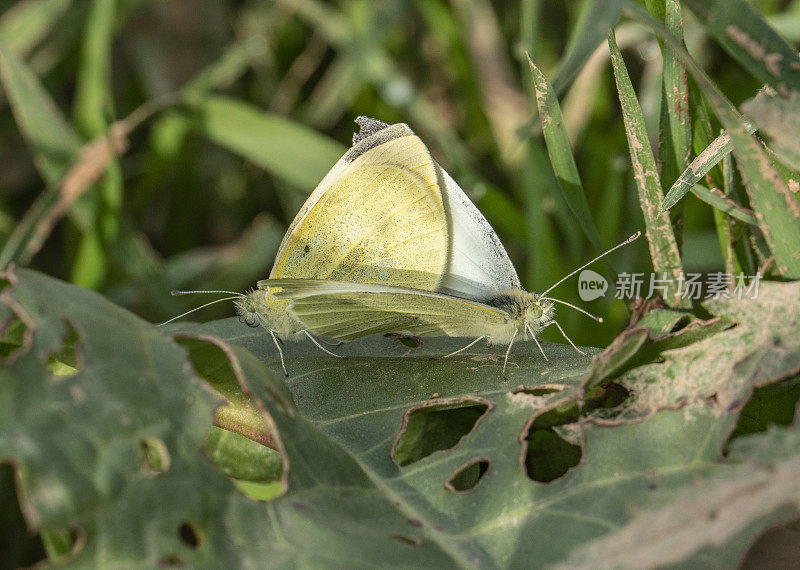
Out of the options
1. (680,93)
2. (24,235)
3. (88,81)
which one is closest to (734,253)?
(680,93)

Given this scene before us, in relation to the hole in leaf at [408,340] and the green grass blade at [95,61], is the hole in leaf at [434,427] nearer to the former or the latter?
the hole in leaf at [408,340]

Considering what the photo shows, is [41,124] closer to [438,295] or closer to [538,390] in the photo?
[438,295]

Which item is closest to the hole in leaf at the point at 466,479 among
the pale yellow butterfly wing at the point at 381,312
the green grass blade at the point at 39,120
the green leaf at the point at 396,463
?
the green leaf at the point at 396,463

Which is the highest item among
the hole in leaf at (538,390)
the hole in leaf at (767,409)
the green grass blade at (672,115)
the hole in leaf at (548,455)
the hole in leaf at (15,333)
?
the green grass blade at (672,115)

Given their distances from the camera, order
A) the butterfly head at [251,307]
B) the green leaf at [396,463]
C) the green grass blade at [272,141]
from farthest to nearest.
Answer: the green grass blade at [272,141] → the butterfly head at [251,307] → the green leaf at [396,463]

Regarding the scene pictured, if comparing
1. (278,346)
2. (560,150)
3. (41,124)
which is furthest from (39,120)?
(560,150)

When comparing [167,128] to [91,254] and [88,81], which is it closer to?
[88,81]
